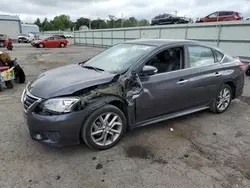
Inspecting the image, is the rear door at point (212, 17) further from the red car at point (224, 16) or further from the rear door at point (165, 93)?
the rear door at point (165, 93)

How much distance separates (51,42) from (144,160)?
2543 centimetres

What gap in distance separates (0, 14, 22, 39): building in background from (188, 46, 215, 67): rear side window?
49.3 m

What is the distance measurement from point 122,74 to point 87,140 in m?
1.06

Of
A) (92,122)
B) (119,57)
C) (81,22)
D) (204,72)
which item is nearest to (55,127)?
(92,122)

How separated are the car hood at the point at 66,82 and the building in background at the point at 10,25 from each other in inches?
1922

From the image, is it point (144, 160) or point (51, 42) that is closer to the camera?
point (144, 160)

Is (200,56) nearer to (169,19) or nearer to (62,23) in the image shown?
(169,19)

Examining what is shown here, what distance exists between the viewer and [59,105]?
8.38 feet

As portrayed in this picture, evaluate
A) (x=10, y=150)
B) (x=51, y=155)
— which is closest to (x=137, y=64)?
(x=51, y=155)

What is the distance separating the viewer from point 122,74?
9.94ft

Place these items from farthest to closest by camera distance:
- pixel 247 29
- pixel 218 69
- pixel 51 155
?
pixel 247 29 < pixel 218 69 < pixel 51 155

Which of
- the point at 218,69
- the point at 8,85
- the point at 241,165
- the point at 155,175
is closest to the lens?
the point at 155,175

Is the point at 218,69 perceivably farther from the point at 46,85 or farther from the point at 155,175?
the point at 46,85

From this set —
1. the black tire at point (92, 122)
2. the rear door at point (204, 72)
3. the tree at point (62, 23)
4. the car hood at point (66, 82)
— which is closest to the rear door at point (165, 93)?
the rear door at point (204, 72)
